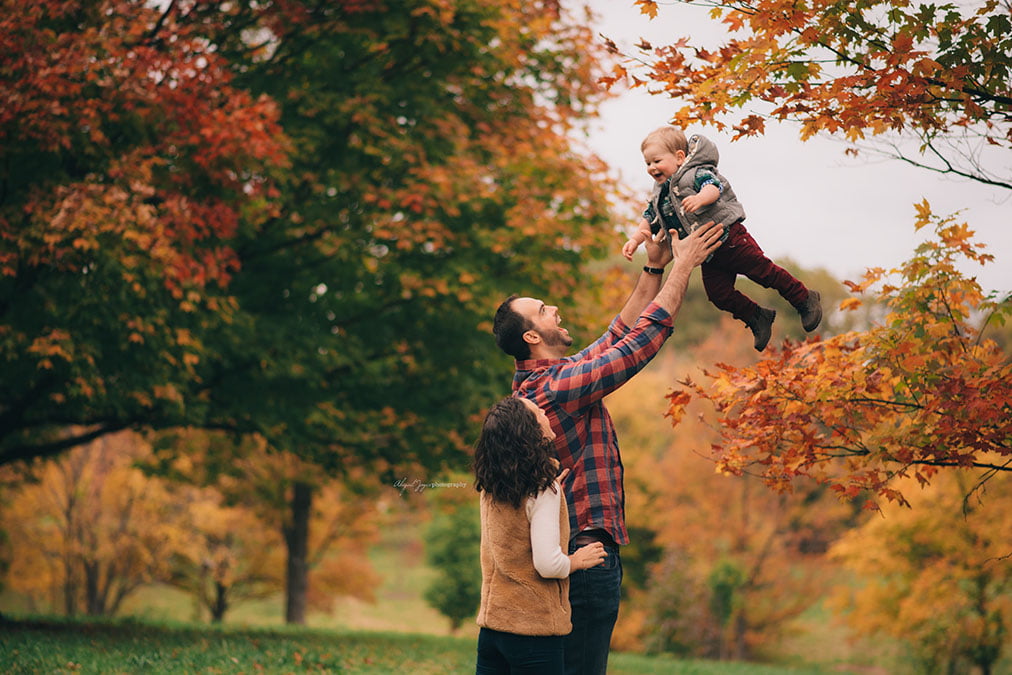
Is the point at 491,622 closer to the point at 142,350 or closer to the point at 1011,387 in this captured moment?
the point at 1011,387

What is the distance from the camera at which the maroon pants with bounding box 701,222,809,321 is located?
12.2 ft

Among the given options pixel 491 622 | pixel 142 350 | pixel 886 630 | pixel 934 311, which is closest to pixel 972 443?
pixel 934 311

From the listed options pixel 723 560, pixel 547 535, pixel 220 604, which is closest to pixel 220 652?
pixel 547 535

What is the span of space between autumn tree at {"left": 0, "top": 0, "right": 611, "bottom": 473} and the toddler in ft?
17.5

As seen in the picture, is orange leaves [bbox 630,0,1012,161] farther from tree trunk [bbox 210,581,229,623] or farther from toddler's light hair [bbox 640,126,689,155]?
tree trunk [bbox 210,581,229,623]

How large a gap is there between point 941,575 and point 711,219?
15.8 meters

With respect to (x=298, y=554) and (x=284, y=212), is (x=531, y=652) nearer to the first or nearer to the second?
(x=284, y=212)

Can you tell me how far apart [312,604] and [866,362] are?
21.7 m

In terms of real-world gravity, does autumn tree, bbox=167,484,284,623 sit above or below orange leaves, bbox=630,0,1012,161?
below

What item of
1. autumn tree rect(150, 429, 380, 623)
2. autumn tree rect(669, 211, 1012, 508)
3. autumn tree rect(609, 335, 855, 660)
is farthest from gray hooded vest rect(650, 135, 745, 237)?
autumn tree rect(609, 335, 855, 660)

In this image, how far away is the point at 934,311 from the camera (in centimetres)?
550

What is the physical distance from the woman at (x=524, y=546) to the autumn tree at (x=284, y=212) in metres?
5.65

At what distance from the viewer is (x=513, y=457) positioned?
3.02 m

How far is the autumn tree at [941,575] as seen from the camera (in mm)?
16328
